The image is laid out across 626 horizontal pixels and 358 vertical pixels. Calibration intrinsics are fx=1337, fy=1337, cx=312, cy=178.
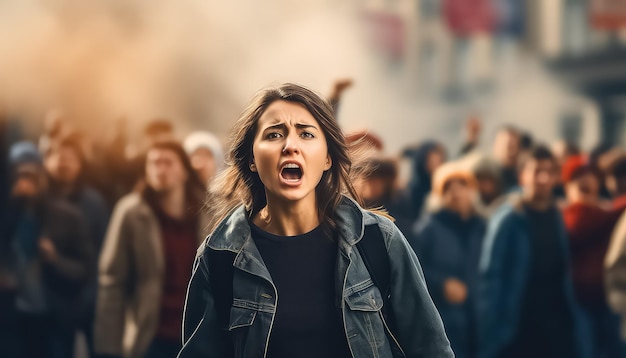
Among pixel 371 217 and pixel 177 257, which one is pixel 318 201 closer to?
pixel 371 217

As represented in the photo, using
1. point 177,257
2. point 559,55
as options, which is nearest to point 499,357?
point 177,257

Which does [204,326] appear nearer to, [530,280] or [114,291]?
[114,291]

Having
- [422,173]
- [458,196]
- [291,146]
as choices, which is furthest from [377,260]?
[422,173]

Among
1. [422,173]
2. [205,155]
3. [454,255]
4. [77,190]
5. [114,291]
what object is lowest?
[114,291]

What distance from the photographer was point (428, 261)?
7832 millimetres

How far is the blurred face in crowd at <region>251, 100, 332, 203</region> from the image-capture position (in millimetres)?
3367

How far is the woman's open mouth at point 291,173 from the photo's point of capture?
3.37m

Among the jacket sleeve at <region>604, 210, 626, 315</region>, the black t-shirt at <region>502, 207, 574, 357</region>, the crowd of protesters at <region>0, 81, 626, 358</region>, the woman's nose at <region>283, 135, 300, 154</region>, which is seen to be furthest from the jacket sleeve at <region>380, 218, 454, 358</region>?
the black t-shirt at <region>502, 207, 574, 357</region>

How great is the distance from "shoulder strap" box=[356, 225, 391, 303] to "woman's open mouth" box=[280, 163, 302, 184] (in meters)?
0.23

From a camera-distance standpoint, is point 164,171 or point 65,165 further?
point 65,165

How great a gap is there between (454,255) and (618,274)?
108cm

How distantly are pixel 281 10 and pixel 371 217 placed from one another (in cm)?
2687

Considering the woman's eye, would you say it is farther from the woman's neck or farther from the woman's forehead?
the woman's neck

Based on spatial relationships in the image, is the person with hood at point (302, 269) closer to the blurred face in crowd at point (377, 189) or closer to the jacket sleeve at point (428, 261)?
the blurred face in crowd at point (377, 189)
